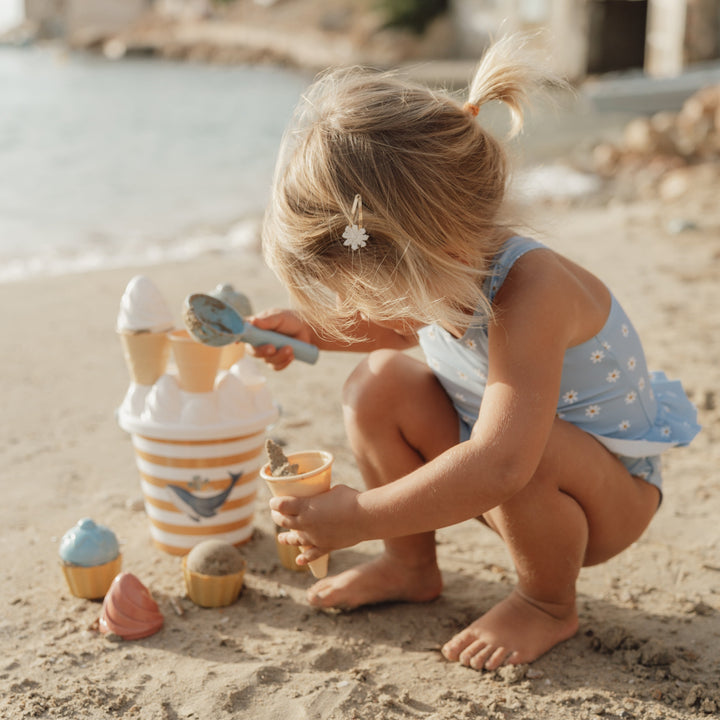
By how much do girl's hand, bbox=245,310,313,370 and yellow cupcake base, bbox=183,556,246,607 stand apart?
18.0 inches

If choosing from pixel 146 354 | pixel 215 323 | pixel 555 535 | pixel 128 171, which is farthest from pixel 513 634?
pixel 128 171

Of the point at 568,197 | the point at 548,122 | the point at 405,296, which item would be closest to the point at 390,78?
the point at 405,296

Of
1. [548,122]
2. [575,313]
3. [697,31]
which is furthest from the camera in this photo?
[697,31]

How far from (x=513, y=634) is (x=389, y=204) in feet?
2.93

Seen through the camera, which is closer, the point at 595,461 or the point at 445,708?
the point at 445,708

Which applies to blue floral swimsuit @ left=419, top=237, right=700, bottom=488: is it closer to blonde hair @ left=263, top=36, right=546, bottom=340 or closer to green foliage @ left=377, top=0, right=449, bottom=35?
blonde hair @ left=263, top=36, right=546, bottom=340

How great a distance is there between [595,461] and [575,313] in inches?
12.4

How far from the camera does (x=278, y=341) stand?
189cm

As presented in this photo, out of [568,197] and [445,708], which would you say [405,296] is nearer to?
[445,708]

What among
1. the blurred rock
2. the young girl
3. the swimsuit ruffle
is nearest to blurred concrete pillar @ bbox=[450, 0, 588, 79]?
the blurred rock

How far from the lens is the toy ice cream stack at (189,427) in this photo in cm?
199

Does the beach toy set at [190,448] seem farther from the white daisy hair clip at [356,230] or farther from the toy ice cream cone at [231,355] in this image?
the white daisy hair clip at [356,230]

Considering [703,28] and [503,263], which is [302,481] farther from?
[703,28]

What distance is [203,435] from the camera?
1.99m
